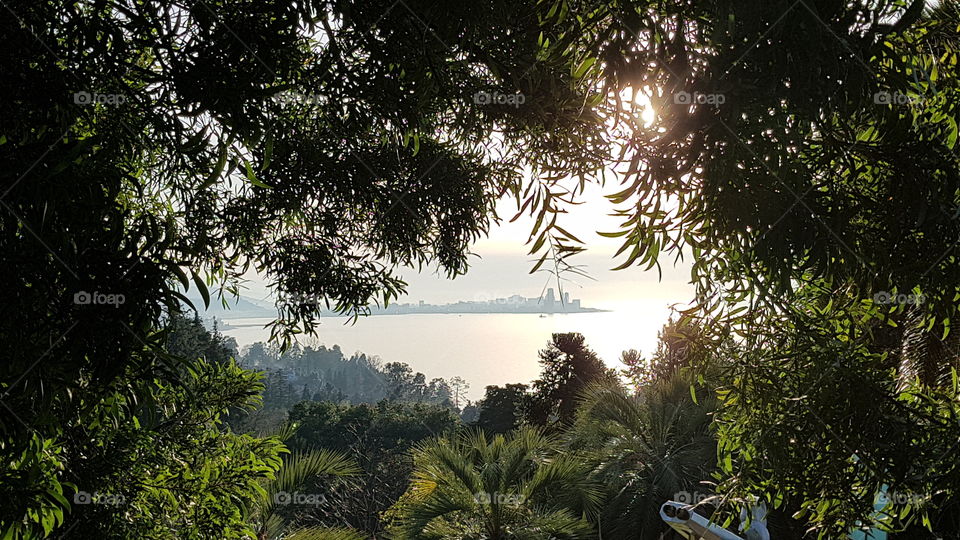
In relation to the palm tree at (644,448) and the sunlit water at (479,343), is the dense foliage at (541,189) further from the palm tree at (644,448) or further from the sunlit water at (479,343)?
the sunlit water at (479,343)

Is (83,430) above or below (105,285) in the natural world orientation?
below

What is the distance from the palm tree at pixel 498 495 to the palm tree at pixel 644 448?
0.50 m

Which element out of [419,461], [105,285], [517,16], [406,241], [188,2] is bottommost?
[419,461]

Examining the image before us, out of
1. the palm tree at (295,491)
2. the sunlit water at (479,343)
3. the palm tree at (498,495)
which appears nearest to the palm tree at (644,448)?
the palm tree at (498,495)

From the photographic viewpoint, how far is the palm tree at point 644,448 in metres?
5.41

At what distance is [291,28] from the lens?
107 cm

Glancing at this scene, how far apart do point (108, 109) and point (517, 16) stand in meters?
0.90

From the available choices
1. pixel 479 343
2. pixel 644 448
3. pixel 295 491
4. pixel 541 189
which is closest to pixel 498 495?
pixel 295 491

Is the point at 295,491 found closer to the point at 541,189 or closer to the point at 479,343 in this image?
the point at 541,189

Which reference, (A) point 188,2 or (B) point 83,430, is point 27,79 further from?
(B) point 83,430

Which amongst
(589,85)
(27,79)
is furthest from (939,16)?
(27,79)

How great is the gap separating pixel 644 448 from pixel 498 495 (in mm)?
2118

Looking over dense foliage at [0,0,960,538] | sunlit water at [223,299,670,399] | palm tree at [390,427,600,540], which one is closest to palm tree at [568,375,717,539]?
palm tree at [390,427,600,540]

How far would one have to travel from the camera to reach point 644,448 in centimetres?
A: 578
